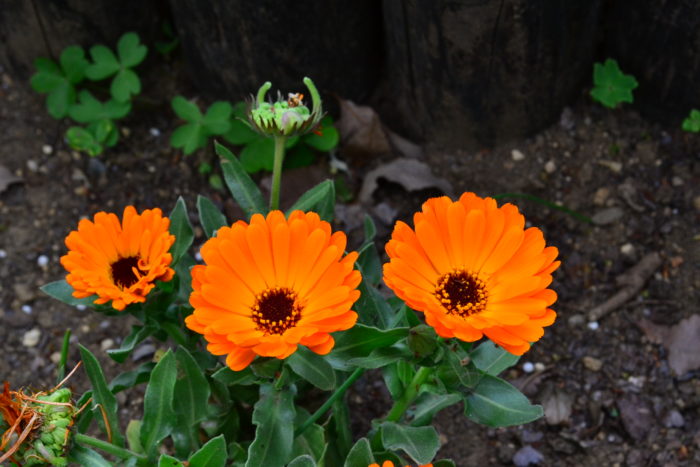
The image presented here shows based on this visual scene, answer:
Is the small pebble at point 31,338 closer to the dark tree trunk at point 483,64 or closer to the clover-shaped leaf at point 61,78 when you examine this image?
the clover-shaped leaf at point 61,78

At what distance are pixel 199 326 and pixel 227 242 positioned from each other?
7.2 inches

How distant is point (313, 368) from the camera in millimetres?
2102

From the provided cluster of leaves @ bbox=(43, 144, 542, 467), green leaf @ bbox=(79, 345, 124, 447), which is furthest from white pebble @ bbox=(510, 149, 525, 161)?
green leaf @ bbox=(79, 345, 124, 447)

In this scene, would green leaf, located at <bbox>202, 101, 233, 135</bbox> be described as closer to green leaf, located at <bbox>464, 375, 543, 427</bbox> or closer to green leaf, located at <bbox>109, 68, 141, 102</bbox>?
green leaf, located at <bbox>109, 68, 141, 102</bbox>

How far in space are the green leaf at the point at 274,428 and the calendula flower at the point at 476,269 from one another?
511 millimetres

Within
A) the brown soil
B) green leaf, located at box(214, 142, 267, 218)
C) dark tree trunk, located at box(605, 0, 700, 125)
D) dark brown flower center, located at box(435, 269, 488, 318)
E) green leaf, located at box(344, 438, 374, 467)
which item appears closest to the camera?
dark brown flower center, located at box(435, 269, 488, 318)

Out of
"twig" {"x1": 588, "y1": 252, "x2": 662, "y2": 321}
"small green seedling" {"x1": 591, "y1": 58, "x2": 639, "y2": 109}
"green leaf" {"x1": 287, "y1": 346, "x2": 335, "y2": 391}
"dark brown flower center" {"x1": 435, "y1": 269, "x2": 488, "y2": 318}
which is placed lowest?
"twig" {"x1": 588, "y1": 252, "x2": 662, "y2": 321}

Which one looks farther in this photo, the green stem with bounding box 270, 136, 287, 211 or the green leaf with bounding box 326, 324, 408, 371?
the green stem with bounding box 270, 136, 287, 211

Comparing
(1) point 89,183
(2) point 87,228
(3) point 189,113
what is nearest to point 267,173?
(3) point 189,113

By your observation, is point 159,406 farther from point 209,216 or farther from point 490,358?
point 490,358

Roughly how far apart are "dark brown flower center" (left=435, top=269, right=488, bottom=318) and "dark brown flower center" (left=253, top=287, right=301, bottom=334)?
0.32m

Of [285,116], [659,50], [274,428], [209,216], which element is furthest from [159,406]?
Answer: [659,50]

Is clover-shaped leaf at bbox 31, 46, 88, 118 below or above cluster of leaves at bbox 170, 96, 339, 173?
above

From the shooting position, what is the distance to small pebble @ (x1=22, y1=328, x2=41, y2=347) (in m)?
3.17
